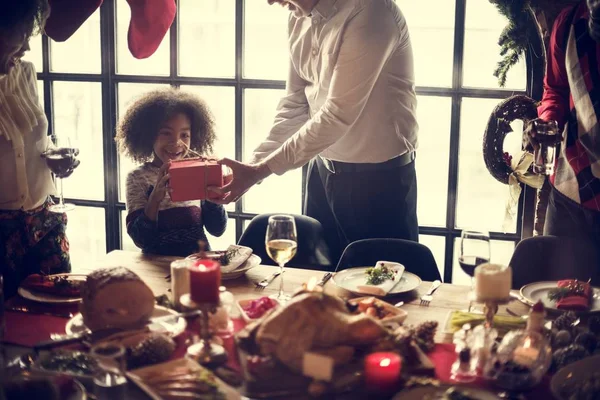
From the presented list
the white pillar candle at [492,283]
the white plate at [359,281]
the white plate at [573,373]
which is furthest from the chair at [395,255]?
the white plate at [573,373]

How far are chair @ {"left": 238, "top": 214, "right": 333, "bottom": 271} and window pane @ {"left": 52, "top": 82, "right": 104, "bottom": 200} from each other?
1480 millimetres

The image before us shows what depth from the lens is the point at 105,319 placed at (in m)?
1.71

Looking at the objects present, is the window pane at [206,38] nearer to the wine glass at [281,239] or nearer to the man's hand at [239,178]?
the man's hand at [239,178]

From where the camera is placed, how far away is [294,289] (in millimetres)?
2094

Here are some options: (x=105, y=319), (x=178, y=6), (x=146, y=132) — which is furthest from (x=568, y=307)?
(x=178, y=6)

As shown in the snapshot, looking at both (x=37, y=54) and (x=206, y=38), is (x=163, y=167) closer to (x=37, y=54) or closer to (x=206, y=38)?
(x=206, y=38)

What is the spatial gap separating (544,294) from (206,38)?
220 cm

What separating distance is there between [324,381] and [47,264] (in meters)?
1.52

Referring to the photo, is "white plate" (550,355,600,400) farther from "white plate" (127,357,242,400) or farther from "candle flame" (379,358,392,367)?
"white plate" (127,357,242,400)

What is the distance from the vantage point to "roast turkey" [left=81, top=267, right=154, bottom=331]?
1707 mm

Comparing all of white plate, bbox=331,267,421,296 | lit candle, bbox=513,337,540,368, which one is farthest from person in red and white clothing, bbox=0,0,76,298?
lit candle, bbox=513,337,540,368

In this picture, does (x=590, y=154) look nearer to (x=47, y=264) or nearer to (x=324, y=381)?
(x=324, y=381)

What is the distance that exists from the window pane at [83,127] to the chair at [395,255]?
1.89 metres

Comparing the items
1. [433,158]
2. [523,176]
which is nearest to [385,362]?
[523,176]
